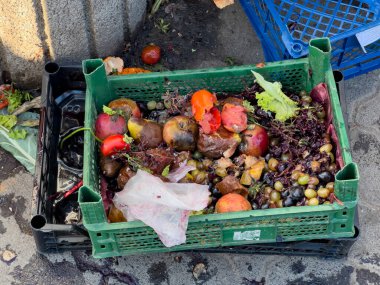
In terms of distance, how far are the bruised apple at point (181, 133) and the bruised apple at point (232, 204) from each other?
0.41 meters

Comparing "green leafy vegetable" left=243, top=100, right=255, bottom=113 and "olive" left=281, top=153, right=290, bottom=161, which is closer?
"olive" left=281, top=153, right=290, bottom=161

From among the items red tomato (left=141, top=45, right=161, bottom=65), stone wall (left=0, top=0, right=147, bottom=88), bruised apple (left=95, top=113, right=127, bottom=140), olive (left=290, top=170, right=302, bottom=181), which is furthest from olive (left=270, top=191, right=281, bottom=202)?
stone wall (left=0, top=0, right=147, bottom=88)

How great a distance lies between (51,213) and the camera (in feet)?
14.3

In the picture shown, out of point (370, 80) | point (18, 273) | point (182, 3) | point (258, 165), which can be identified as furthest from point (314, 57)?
point (18, 273)

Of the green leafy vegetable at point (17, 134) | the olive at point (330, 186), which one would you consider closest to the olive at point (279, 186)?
the olive at point (330, 186)

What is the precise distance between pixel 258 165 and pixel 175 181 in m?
0.49

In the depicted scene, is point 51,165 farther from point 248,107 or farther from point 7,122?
point 248,107

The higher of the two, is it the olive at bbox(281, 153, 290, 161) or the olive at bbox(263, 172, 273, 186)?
the olive at bbox(281, 153, 290, 161)

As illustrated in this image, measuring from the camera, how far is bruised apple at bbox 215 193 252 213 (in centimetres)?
392

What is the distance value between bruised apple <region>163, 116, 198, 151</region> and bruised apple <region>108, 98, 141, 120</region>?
0.25 meters

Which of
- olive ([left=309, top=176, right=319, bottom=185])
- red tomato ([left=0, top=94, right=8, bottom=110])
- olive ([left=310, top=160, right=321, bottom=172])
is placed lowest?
olive ([left=309, top=176, right=319, bottom=185])

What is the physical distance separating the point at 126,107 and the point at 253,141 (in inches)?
31.2

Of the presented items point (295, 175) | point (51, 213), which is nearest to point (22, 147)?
point (51, 213)

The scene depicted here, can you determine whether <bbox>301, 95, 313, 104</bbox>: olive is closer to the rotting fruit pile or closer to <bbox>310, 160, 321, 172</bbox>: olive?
the rotting fruit pile
